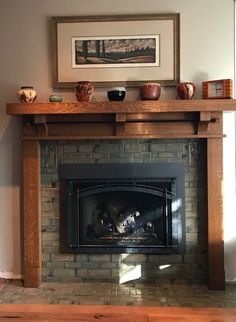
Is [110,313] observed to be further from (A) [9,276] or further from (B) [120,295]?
(A) [9,276]

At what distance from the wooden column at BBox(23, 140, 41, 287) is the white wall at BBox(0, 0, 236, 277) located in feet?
0.44

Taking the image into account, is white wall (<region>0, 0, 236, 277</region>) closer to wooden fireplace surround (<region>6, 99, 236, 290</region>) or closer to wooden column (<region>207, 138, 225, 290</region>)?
wooden fireplace surround (<region>6, 99, 236, 290</region>)

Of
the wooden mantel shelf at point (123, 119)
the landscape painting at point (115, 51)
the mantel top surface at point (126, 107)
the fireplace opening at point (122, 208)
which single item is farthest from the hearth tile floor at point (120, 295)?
the landscape painting at point (115, 51)

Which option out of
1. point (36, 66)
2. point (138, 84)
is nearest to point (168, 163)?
point (138, 84)

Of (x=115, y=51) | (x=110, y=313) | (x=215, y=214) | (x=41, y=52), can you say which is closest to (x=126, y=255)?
(x=110, y=313)

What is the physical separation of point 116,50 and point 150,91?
1.55 feet

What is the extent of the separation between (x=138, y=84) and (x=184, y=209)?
1.05 metres

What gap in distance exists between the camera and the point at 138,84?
288cm

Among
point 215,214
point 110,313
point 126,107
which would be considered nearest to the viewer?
point 110,313

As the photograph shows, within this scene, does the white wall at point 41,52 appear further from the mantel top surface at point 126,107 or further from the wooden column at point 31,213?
the mantel top surface at point 126,107

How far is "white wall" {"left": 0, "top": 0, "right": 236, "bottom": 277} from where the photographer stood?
2.85 m

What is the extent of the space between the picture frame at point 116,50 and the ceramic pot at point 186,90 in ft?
0.54

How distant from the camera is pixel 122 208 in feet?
9.70

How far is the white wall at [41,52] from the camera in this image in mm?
2848
